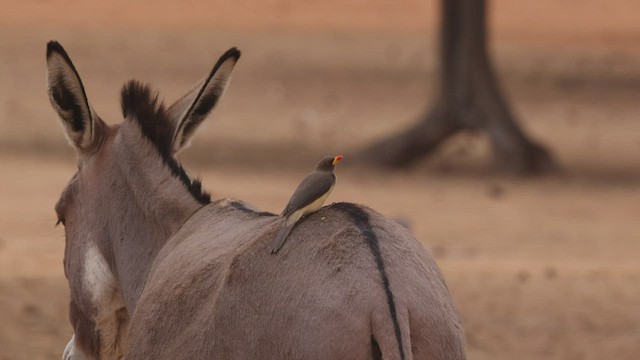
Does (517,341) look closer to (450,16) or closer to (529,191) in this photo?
(529,191)

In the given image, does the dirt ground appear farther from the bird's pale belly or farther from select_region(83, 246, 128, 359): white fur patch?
the bird's pale belly

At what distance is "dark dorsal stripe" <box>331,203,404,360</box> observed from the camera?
376 centimetres

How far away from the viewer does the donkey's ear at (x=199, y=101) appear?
5590 mm

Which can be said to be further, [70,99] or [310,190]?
[70,99]

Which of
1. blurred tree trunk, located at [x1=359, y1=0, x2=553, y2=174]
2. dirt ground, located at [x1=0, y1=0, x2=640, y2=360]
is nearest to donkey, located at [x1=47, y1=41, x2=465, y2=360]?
dirt ground, located at [x1=0, y1=0, x2=640, y2=360]

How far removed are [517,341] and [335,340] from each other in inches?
242

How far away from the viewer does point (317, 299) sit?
12.6ft

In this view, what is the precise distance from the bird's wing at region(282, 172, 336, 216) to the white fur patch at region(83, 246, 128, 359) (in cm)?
124

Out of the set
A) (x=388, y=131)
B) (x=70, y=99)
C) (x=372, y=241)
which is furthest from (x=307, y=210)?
(x=388, y=131)

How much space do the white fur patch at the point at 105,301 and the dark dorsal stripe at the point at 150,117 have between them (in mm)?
446

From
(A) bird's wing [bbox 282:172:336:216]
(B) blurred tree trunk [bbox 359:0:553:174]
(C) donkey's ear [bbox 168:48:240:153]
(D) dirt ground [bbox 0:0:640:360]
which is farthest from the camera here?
(B) blurred tree trunk [bbox 359:0:553:174]

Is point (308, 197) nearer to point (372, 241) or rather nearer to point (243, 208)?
point (372, 241)

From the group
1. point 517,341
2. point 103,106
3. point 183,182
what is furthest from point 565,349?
point 103,106

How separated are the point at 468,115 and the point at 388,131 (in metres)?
3.65
